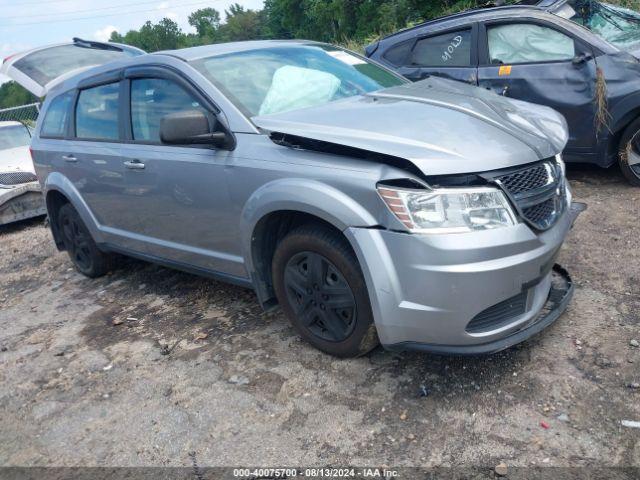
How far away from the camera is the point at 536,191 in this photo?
2859 mm

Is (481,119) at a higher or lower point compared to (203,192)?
higher

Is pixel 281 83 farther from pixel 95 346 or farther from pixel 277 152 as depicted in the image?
pixel 95 346

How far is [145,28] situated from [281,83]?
10849cm

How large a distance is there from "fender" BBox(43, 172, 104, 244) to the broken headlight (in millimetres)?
3125

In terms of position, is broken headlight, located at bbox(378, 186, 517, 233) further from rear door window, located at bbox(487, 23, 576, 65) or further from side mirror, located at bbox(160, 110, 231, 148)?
rear door window, located at bbox(487, 23, 576, 65)

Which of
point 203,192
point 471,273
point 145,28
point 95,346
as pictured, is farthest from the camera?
point 145,28

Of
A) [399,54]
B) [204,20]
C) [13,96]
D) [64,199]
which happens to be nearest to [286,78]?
[64,199]

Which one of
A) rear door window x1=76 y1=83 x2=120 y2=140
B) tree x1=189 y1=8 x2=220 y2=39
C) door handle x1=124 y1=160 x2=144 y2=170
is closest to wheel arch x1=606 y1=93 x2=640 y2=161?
door handle x1=124 y1=160 x2=144 y2=170

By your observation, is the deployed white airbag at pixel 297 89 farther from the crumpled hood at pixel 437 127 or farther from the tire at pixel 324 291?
the tire at pixel 324 291

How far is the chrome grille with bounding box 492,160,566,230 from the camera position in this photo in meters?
2.74

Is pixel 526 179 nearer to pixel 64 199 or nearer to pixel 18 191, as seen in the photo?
pixel 64 199

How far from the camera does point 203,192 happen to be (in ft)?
11.8

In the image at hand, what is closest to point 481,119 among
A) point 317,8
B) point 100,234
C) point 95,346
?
point 95,346

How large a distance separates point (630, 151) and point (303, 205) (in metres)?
3.69
